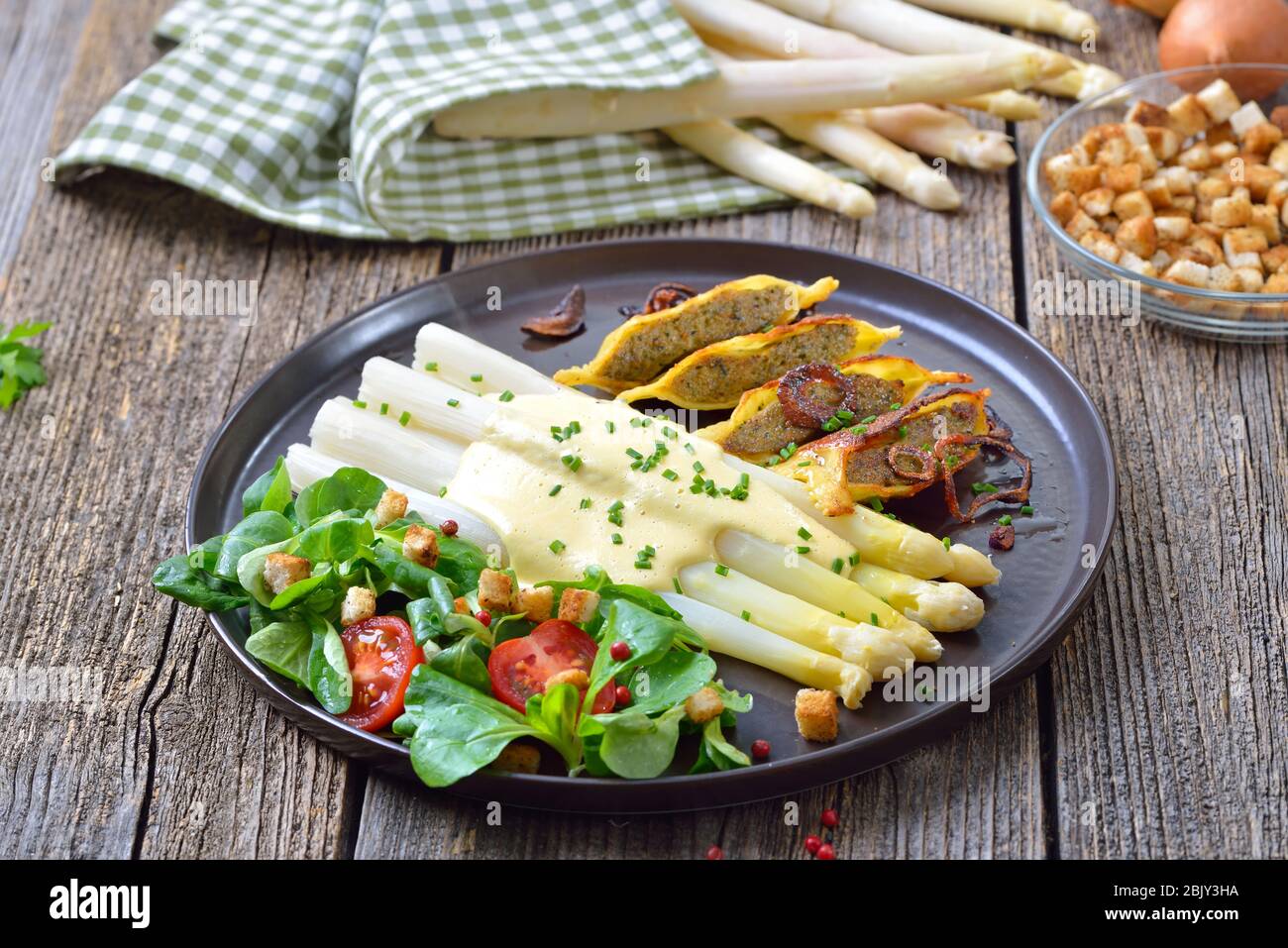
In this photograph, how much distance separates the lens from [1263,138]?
225 inches

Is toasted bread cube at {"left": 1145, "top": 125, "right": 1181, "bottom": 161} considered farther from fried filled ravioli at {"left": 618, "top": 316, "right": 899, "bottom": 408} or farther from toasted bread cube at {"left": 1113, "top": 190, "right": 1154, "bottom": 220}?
fried filled ravioli at {"left": 618, "top": 316, "right": 899, "bottom": 408}

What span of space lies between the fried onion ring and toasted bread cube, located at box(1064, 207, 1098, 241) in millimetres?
1531

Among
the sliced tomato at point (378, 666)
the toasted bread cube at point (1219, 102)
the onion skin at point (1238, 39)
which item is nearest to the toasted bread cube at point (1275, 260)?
the toasted bread cube at point (1219, 102)

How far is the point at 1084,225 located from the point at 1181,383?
2.74ft

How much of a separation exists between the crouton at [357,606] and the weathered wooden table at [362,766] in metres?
0.44

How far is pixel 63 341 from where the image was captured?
565 cm

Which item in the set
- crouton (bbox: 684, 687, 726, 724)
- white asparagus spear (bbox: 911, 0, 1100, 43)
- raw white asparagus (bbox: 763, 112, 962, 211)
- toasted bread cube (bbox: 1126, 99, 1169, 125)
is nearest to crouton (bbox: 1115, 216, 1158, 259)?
toasted bread cube (bbox: 1126, 99, 1169, 125)

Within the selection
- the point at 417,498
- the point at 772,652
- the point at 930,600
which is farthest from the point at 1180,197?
the point at 417,498

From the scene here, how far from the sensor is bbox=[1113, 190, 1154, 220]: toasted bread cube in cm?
547

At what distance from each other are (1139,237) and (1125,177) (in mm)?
378

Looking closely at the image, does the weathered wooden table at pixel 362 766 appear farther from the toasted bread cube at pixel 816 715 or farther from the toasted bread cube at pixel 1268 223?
the toasted bread cube at pixel 1268 223

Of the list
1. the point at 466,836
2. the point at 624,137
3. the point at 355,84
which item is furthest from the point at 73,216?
the point at 466,836

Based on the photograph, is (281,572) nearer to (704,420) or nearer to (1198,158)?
(704,420)

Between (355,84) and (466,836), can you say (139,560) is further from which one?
(355,84)
